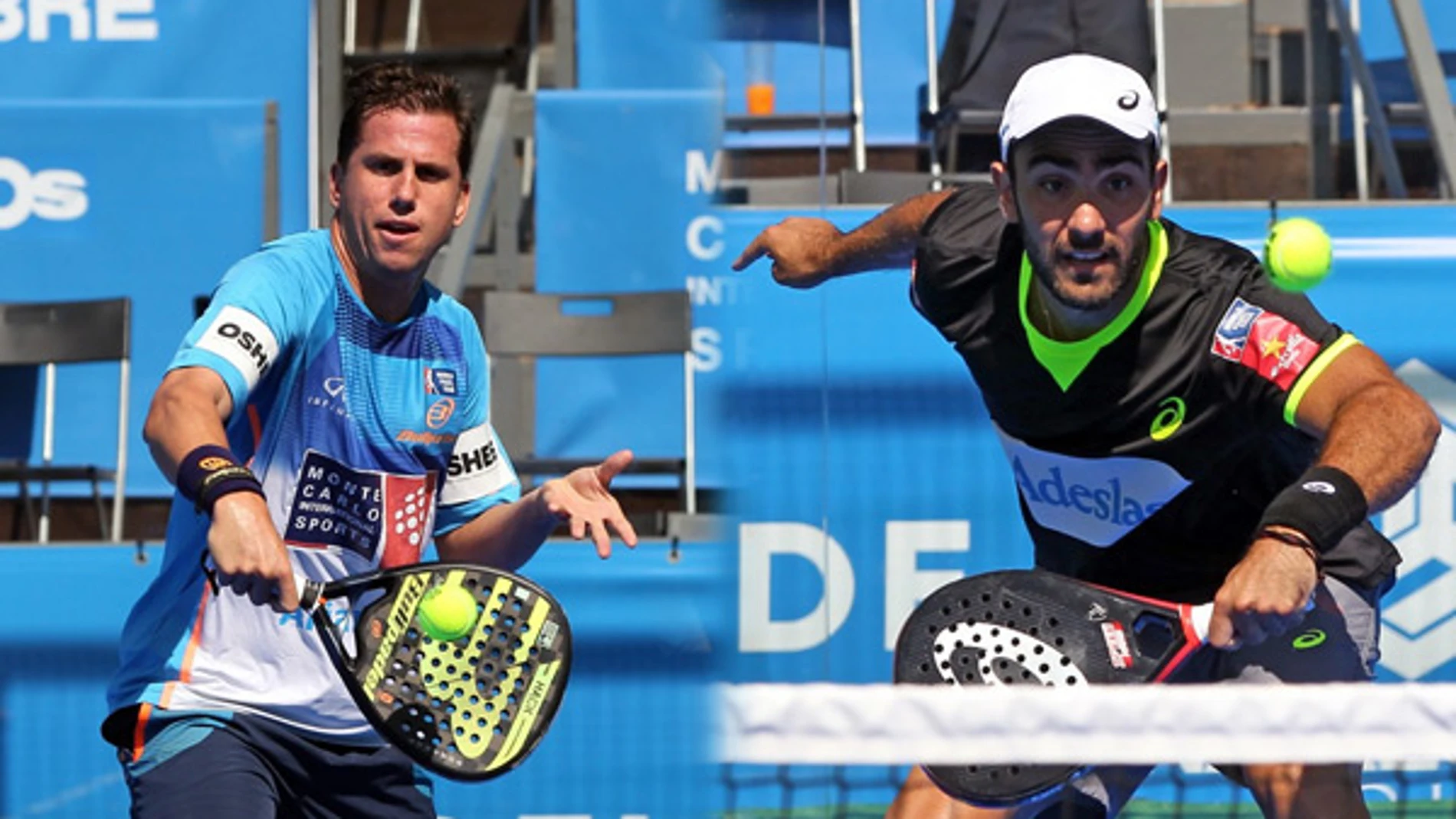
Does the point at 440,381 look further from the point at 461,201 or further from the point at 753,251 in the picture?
the point at 753,251

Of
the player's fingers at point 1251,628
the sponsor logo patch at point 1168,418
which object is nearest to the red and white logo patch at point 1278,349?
the sponsor logo patch at point 1168,418

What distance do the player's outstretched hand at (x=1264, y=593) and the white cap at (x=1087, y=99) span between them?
0.78m

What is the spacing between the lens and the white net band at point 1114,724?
2.63 m

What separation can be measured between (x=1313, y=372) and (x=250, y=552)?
1601 mm

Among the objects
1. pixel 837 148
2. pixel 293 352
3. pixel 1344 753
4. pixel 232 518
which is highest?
pixel 837 148

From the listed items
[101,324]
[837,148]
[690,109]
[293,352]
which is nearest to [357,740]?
[293,352]

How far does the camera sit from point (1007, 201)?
333 centimetres

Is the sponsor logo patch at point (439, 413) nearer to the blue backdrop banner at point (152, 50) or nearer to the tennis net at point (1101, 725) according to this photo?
the tennis net at point (1101, 725)

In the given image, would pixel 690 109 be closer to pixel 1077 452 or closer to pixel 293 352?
pixel 1077 452

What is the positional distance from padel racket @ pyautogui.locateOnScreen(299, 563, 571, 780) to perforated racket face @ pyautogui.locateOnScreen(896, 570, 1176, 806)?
0.58m

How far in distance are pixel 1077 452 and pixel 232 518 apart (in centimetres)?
153

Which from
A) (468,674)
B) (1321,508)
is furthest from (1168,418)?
(468,674)

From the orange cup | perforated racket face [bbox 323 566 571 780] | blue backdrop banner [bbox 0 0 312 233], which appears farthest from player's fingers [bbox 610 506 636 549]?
blue backdrop banner [bbox 0 0 312 233]

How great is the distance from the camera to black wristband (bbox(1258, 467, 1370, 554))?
2.67 m
